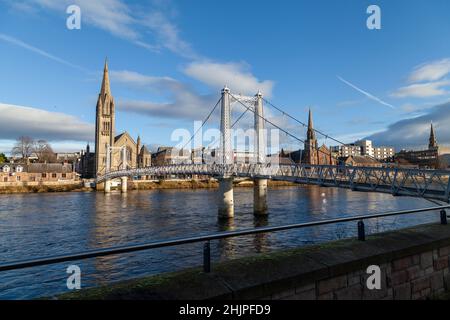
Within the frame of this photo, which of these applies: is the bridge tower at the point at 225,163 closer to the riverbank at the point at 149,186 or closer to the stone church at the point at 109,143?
the riverbank at the point at 149,186

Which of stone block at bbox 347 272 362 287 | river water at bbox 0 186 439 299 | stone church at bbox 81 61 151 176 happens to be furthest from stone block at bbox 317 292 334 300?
stone church at bbox 81 61 151 176

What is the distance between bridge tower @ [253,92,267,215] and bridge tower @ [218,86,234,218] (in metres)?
2.99

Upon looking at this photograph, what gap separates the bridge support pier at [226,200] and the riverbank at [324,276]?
1074 inches

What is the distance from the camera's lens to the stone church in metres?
110

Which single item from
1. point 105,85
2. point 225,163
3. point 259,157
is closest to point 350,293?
point 225,163

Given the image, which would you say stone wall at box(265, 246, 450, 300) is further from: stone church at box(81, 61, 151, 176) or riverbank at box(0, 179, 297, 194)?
stone church at box(81, 61, 151, 176)

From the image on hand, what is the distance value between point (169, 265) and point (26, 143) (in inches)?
3839

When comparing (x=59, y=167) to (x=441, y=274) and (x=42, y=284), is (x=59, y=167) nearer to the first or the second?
(x=42, y=284)

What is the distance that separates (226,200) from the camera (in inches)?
1315

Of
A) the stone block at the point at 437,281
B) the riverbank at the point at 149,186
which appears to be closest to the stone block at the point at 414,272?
the stone block at the point at 437,281

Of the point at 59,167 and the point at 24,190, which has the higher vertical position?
the point at 59,167

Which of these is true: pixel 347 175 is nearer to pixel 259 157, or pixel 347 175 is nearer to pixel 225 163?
pixel 225 163
